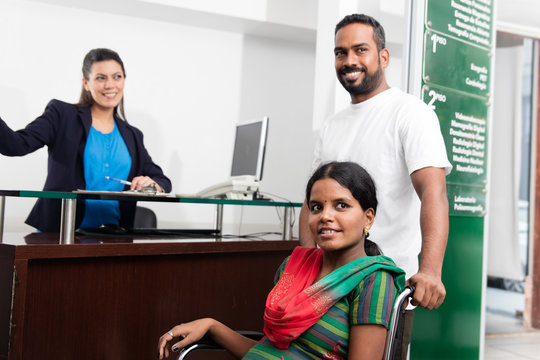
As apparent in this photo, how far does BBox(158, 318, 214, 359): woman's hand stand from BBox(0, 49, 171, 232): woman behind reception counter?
1.08 m

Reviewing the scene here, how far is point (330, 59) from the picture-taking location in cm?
345

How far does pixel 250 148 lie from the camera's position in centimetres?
308

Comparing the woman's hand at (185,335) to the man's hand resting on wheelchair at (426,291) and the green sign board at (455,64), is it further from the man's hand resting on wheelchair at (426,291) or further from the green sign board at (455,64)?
the green sign board at (455,64)

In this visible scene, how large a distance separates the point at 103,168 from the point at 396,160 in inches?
59.3

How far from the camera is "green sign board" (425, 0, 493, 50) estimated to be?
2740 millimetres

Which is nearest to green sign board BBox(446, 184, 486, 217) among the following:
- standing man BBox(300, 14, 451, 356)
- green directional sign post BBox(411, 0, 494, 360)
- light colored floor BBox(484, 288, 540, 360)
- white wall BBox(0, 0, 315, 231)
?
green directional sign post BBox(411, 0, 494, 360)

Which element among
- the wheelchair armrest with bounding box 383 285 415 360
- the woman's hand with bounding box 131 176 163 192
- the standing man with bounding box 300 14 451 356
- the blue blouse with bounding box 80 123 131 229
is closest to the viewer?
the wheelchair armrest with bounding box 383 285 415 360

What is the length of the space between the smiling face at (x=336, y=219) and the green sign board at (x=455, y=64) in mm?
1486

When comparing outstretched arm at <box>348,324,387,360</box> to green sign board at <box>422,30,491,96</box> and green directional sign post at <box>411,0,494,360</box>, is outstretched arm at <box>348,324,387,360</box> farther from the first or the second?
green sign board at <box>422,30,491,96</box>

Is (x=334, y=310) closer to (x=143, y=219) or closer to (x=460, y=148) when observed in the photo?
(x=460, y=148)

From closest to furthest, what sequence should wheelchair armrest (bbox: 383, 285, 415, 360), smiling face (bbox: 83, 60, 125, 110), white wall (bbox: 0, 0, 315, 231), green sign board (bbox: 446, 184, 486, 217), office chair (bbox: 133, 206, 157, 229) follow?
wheelchair armrest (bbox: 383, 285, 415, 360) < smiling face (bbox: 83, 60, 125, 110) < green sign board (bbox: 446, 184, 486, 217) < office chair (bbox: 133, 206, 157, 229) < white wall (bbox: 0, 0, 315, 231)

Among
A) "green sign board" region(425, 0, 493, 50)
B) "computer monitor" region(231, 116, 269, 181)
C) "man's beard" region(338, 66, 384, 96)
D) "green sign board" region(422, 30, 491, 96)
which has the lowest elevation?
"computer monitor" region(231, 116, 269, 181)

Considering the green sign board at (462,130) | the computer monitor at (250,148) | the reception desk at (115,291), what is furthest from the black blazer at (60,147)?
the green sign board at (462,130)

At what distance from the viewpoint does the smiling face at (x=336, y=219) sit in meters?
1.38
